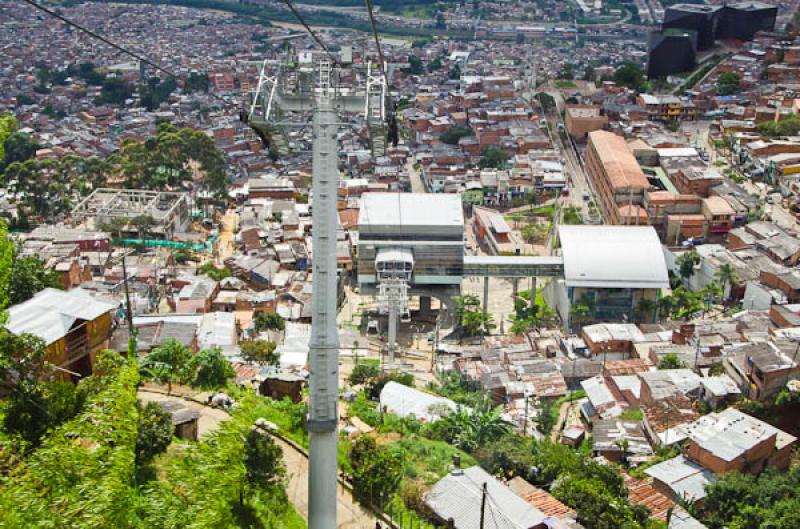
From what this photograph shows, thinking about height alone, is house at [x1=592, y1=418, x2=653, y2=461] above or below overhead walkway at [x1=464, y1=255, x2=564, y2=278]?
below

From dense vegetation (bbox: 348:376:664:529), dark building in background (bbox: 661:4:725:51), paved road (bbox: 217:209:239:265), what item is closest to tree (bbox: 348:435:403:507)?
dense vegetation (bbox: 348:376:664:529)

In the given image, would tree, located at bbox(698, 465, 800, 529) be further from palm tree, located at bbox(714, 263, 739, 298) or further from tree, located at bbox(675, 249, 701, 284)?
tree, located at bbox(675, 249, 701, 284)

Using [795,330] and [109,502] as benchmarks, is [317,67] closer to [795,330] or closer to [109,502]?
[109,502]

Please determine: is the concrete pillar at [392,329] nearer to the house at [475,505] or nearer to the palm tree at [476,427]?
the palm tree at [476,427]

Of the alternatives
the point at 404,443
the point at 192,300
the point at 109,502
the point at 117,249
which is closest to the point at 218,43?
the point at 117,249

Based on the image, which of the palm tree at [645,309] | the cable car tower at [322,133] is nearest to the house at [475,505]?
the cable car tower at [322,133]
